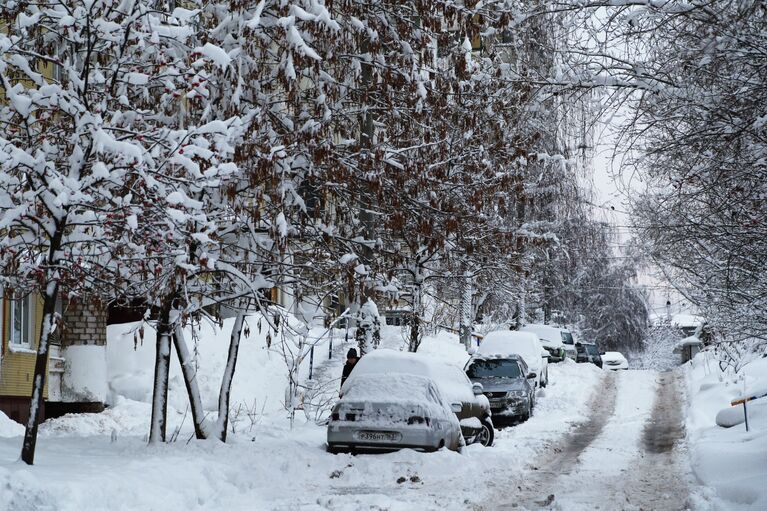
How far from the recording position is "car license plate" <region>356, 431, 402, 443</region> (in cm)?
1450

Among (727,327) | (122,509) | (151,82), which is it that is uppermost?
(151,82)

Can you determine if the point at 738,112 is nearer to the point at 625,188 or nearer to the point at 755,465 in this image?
the point at 625,188

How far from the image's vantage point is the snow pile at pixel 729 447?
1148 cm

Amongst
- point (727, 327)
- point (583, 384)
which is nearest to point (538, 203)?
point (583, 384)

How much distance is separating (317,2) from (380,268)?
470cm

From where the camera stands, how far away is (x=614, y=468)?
50.9 ft

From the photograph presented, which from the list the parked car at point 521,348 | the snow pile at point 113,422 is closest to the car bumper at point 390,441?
the snow pile at point 113,422

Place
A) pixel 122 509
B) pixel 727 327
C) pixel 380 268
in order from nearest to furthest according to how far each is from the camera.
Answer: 1. pixel 122 509
2. pixel 380 268
3. pixel 727 327

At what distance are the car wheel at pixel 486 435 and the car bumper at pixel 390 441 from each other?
4.10 metres

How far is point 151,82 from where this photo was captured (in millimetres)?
10609

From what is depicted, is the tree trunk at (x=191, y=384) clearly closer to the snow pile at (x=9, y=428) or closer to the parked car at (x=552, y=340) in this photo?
the snow pile at (x=9, y=428)

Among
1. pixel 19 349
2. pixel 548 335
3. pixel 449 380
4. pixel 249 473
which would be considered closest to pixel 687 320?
pixel 548 335

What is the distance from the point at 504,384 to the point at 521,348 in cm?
790

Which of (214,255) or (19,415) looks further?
(19,415)
